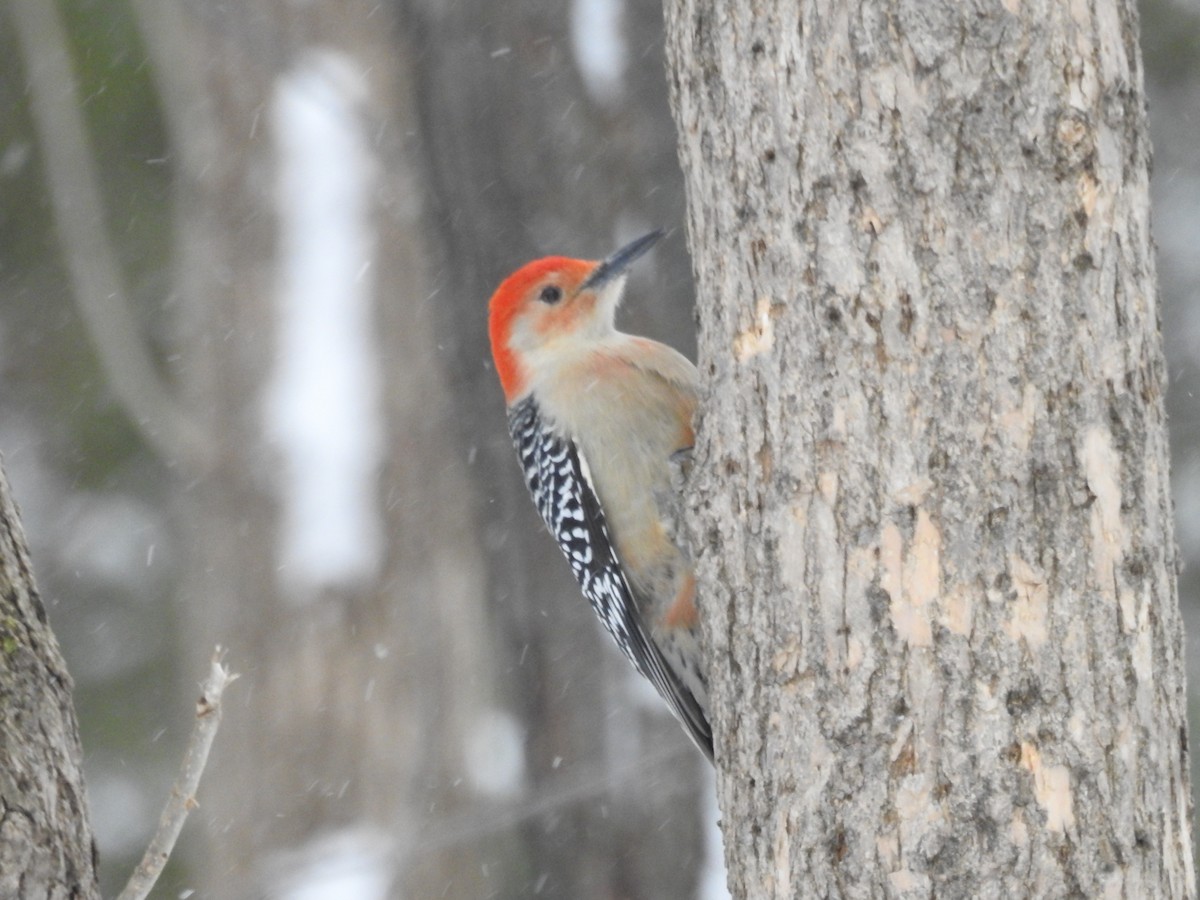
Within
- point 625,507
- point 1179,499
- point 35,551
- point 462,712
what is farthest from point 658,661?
point 35,551

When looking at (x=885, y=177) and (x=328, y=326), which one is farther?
(x=328, y=326)

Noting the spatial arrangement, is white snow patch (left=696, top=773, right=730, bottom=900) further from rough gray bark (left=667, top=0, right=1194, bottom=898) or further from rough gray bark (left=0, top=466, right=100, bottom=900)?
rough gray bark (left=0, top=466, right=100, bottom=900)

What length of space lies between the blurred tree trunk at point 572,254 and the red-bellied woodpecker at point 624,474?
1.32 m

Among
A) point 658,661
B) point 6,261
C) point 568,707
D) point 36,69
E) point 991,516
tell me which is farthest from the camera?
point 6,261

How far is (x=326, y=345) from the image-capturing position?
24.8 ft

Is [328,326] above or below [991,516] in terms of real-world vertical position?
above

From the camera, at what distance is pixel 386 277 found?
7371 mm

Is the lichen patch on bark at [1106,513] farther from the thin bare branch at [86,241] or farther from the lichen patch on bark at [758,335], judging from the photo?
the thin bare branch at [86,241]

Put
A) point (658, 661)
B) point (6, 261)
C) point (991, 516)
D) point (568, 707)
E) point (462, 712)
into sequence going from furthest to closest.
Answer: point (6, 261), point (462, 712), point (568, 707), point (658, 661), point (991, 516)

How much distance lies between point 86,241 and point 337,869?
135 inches

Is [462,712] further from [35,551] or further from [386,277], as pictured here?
[35,551]

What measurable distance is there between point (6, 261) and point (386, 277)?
3.15 meters

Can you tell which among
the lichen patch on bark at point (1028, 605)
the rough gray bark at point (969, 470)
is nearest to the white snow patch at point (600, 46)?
the rough gray bark at point (969, 470)

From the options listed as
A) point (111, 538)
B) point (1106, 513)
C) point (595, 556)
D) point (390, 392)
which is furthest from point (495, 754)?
point (1106, 513)
